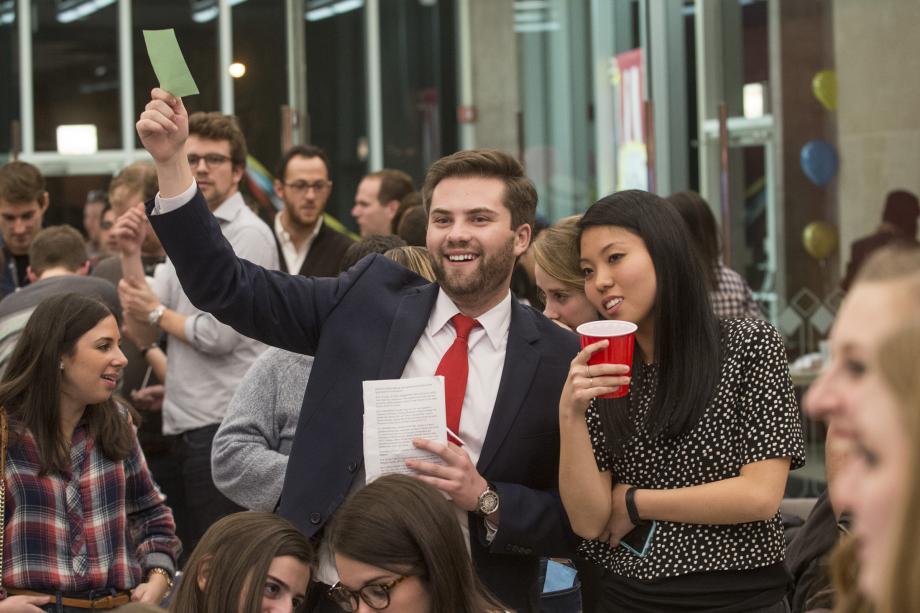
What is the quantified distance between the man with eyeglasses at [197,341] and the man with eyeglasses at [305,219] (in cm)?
66

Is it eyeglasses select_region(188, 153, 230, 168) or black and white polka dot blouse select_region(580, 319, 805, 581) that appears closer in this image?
black and white polka dot blouse select_region(580, 319, 805, 581)

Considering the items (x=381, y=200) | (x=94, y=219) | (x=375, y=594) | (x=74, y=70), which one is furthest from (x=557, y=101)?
(x=375, y=594)

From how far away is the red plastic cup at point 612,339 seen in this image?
2.57 m

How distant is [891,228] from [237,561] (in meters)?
6.96

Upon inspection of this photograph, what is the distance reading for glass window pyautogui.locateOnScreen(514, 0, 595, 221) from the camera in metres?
12.1

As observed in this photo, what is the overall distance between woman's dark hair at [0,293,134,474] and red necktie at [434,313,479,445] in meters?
1.29

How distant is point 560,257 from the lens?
12.3 ft

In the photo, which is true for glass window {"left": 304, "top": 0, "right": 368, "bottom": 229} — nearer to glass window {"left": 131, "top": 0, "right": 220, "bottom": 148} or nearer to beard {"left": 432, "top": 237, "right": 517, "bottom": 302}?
glass window {"left": 131, "top": 0, "right": 220, "bottom": 148}

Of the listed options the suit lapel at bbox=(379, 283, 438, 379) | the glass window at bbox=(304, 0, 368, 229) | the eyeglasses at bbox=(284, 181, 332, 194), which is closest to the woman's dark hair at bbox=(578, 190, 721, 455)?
the suit lapel at bbox=(379, 283, 438, 379)

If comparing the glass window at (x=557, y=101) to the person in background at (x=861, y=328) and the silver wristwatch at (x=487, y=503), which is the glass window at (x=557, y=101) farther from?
the person in background at (x=861, y=328)

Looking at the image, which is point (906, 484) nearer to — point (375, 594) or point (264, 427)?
point (375, 594)

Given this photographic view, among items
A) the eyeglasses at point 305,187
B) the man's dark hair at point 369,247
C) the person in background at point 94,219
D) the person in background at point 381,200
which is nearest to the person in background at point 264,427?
the man's dark hair at point 369,247

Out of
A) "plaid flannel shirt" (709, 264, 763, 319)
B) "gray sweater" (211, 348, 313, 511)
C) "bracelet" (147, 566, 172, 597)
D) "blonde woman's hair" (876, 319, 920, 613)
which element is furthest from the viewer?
"plaid flannel shirt" (709, 264, 763, 319)

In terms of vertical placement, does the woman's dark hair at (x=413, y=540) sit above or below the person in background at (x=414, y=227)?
below
